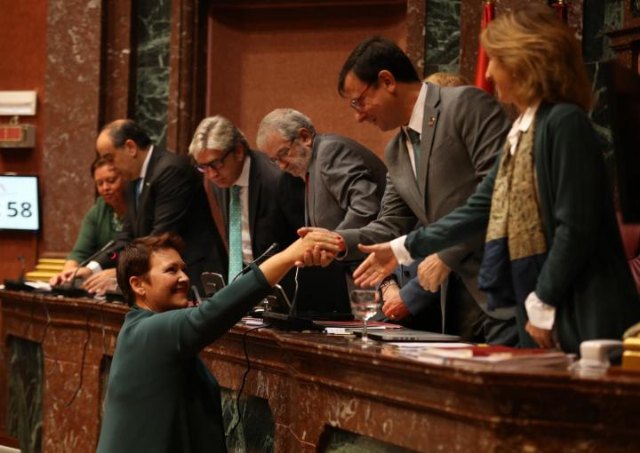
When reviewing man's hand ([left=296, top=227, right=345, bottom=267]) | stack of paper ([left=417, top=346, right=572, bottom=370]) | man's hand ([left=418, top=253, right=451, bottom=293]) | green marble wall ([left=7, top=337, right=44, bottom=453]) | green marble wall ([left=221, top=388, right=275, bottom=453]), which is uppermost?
man's hand ([left=296, top=227, right=345, bottom=267])

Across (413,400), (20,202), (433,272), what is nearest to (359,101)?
(433,272)

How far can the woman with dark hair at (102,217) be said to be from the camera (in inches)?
239

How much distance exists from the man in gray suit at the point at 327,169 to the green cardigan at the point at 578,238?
1453mm

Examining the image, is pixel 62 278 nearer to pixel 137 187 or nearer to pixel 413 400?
pixel 137 187

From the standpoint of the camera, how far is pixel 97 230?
6438 millimetres

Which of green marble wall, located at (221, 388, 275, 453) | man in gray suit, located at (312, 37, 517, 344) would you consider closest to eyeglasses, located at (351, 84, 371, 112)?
man in gray suit, located at (312, 37, 517, 344)

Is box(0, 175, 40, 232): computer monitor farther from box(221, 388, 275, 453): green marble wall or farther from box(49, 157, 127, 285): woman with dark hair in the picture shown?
box(221, 388, 275, 453): green marble wall

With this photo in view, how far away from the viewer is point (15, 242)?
7.66 metres

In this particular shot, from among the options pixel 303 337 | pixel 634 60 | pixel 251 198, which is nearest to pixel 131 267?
pixel 303 337

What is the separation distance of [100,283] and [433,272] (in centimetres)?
245

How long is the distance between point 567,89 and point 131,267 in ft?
4.95

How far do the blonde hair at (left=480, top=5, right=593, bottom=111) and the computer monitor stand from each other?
16.7ft

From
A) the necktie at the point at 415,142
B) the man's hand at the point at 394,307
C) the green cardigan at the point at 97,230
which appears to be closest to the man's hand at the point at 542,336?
the necktie at the point at 415,142

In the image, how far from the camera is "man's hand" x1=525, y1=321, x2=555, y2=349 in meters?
2.75
